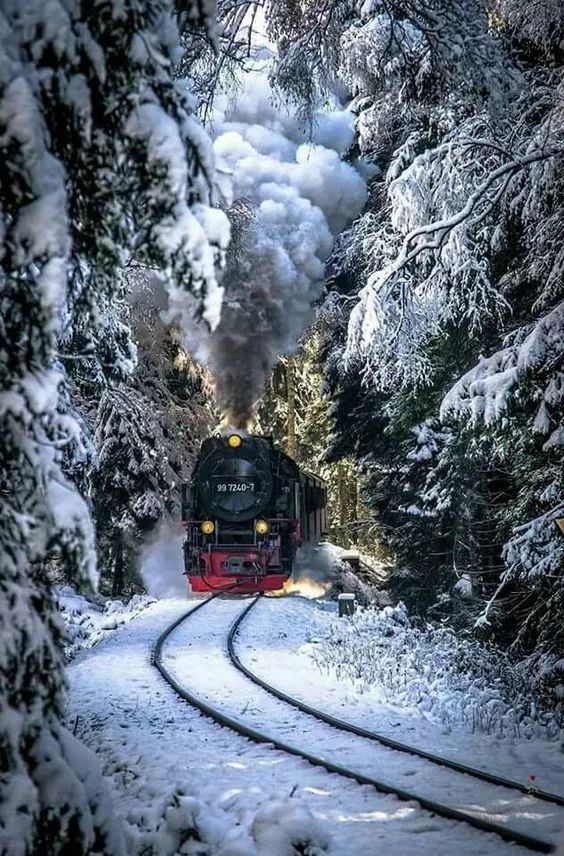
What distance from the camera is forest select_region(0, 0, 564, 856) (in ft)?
9.32

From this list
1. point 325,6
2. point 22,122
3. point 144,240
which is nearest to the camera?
point 22,122

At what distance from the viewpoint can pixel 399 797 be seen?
17.1 feet

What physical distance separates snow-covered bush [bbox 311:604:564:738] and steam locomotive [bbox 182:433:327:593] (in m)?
4.45

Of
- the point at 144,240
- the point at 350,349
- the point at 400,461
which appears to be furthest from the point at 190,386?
the point at 144,240

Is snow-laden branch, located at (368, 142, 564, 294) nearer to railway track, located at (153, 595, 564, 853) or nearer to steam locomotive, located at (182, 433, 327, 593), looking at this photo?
railway track, located at (153, 595, 564, 853)

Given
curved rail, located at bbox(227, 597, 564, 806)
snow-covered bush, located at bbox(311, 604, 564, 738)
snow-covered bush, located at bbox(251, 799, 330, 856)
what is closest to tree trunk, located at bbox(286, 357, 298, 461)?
snow-covered bush, located at bbox(311, 604, 564, 738)

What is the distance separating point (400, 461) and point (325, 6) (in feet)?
32.0

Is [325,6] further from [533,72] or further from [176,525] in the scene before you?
[176,525]

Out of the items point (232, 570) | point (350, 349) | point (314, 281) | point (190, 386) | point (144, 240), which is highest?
point (314, 281)

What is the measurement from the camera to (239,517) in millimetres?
16359

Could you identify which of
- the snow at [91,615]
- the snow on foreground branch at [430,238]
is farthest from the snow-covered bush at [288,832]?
the snow at [91,615]

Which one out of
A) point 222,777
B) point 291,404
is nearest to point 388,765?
point 222,777

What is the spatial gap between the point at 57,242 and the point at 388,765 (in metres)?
4.84

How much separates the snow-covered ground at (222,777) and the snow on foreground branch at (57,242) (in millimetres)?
1376
